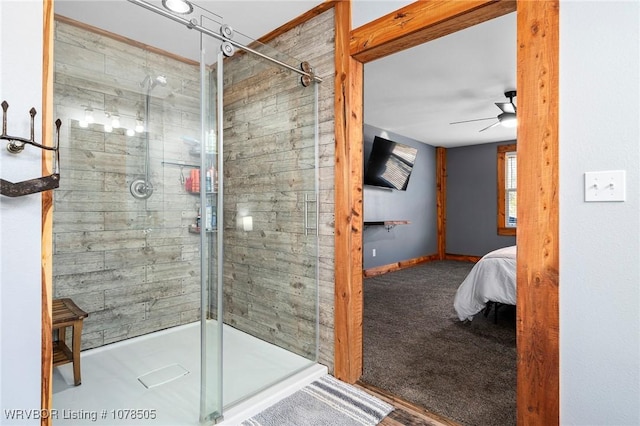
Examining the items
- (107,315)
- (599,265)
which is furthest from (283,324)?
(599,265)

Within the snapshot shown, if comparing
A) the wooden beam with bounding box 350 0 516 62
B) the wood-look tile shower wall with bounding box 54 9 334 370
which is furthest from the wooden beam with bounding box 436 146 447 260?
the wooden beam with bounding box 350 0 516 62

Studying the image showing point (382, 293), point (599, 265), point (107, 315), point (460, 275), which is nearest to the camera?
point (599, 265)

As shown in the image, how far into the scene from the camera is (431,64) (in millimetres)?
3262

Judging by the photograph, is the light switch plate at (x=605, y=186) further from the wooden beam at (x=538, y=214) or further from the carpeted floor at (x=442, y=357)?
the carpeted floor at (x=442, y=357)

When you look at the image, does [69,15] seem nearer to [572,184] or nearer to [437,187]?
[572,184]

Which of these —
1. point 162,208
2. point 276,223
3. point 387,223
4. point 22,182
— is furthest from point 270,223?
point 387,223

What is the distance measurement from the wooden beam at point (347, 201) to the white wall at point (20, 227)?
1.48 metres

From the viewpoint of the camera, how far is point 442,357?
8.29ft

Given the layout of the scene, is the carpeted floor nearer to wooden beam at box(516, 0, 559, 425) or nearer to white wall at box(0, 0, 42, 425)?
wooden beam at box(516, 0, 559, 425)

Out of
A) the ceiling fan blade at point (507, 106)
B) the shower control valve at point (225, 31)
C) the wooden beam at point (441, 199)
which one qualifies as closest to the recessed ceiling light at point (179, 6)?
the shower control valve at point (225, 31)

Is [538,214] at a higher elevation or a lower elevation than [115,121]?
lower

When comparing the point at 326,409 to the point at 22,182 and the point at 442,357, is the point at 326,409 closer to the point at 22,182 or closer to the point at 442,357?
the point at 442,357

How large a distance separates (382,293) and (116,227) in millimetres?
3145

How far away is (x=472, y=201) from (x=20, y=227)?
281 inches
